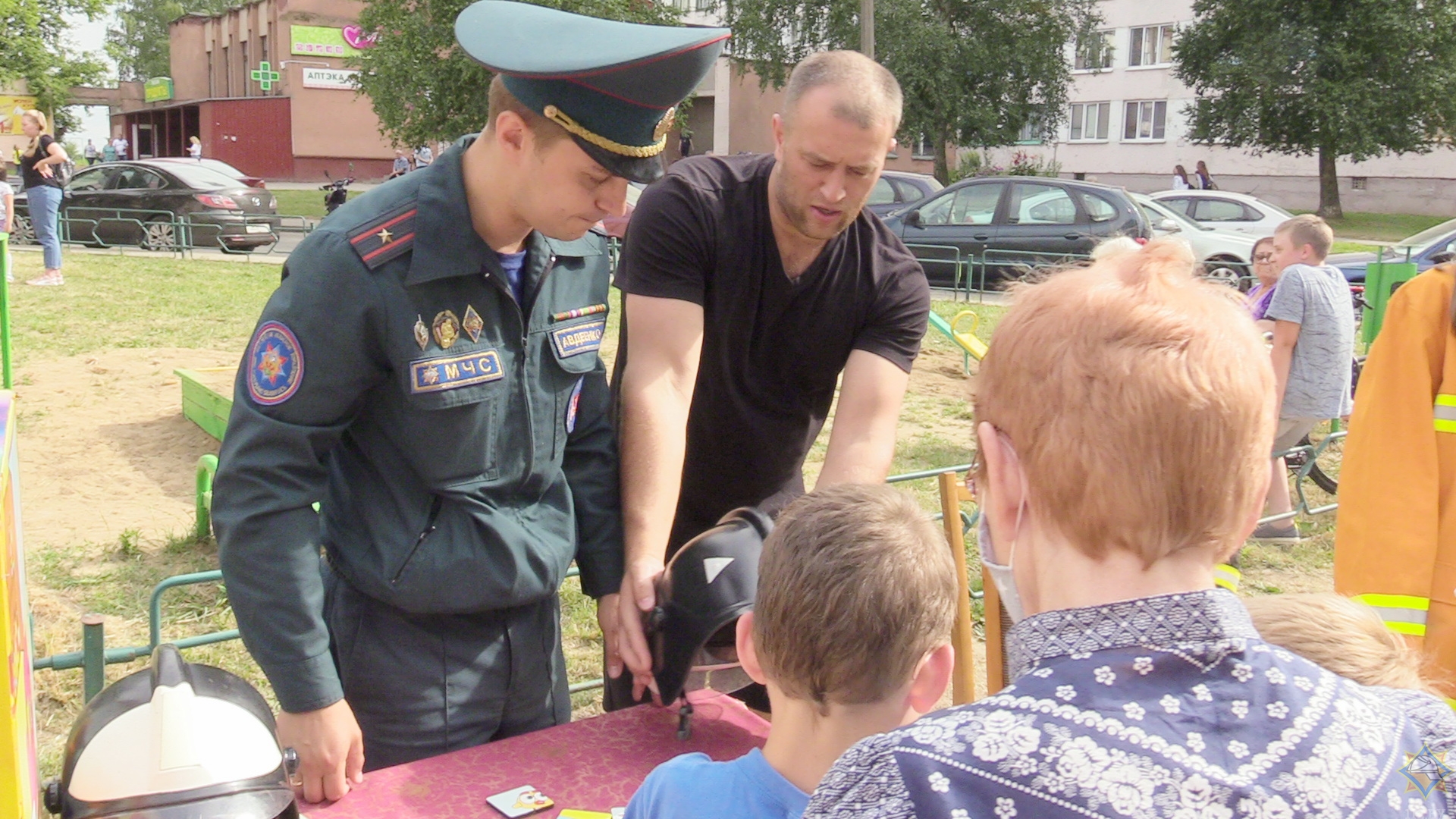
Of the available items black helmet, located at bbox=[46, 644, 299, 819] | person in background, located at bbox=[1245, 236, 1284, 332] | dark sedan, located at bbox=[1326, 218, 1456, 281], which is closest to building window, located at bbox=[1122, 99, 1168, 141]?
dark sedan, located at bbox=[1326, 218, 1456, 281]

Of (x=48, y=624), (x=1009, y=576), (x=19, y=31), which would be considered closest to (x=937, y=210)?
(x=48, y=624)

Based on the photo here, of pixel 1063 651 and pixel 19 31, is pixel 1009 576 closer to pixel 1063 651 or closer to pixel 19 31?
pixel 1063 651

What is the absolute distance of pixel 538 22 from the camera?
2.10m

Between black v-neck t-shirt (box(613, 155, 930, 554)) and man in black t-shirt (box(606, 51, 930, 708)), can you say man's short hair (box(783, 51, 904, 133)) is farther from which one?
black v-neck t-shirt (box(613, 155, 930, 554))

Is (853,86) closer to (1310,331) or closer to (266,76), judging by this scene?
(1310,331)

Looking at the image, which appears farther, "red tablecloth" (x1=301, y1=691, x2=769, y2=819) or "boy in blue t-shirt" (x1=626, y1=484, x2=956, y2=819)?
"red tablecloth" (x1=301, y1=691, x2=769, y2=819)

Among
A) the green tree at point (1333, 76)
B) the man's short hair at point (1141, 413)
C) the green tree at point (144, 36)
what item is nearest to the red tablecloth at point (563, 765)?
the man's short hair at point (1141, 413)

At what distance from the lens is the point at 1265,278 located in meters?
6.71

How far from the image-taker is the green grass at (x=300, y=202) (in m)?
28.4

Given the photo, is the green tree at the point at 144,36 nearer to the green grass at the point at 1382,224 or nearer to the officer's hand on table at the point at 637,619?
the green grass at the point at 1382,224

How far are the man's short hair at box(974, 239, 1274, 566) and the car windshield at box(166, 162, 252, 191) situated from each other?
17.2 m

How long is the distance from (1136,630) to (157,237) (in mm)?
17314

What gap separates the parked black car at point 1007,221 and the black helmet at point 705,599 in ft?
38.6

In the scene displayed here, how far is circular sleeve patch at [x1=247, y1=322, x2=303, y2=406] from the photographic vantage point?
1.81 metres
